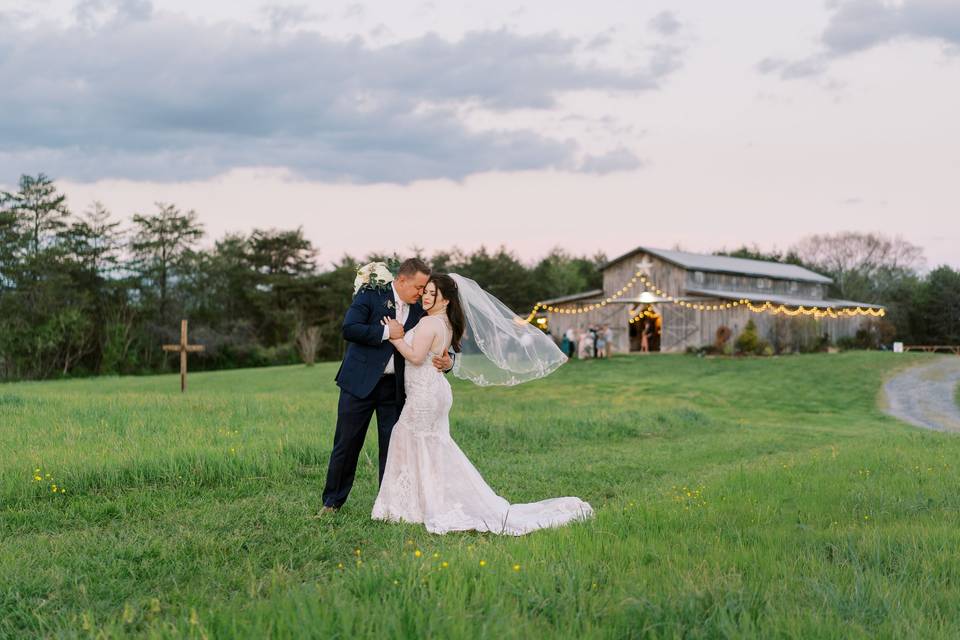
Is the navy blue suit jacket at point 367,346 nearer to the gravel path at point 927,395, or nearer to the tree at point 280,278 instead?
the gravel path at point 927,395

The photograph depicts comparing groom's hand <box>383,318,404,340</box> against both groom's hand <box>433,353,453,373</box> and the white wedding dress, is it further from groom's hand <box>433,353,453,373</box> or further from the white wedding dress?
groom's hand <box>433,353,453,373</box>

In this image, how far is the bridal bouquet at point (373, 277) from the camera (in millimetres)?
8531

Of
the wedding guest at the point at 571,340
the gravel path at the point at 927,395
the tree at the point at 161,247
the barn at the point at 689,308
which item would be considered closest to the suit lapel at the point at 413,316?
Answer: the gravel path at the point at 927,395

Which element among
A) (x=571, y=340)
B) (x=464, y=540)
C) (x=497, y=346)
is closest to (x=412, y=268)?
(x=497, y=346)

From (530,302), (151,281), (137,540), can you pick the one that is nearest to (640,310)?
(530,302)

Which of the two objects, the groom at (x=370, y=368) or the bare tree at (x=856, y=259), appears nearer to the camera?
the groom at (x=370, y=368)

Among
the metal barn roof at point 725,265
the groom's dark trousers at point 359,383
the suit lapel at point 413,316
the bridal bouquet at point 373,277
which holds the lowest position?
the groom's dark trousers at point 359,383

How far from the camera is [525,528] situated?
7.77 m

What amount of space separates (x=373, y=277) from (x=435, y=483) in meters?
2.26

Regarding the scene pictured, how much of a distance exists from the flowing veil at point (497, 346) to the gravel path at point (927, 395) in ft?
55.7

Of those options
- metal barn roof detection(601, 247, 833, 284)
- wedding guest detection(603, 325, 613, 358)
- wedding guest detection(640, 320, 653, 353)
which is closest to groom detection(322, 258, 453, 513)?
wedding guest detection(603, 325, 613, 358)

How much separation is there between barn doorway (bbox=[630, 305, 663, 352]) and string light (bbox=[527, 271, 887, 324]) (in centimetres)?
37

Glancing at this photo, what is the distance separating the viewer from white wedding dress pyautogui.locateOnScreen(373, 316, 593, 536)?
8055 mm

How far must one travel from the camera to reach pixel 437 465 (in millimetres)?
8398
